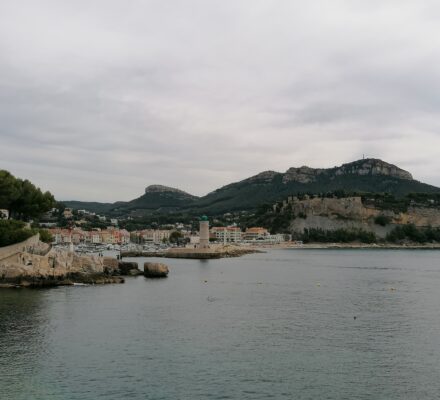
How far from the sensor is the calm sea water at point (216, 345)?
22.3 m

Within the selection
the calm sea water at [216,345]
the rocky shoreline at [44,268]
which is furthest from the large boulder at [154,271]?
the calm sea water at [216,345]

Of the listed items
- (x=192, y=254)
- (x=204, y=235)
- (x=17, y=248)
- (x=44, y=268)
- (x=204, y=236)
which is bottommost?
(x=192, y=254)

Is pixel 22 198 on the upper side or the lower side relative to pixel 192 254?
upper

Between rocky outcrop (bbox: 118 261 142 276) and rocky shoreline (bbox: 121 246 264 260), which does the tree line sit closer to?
rocky outcrop (bbox: 118 261 142 276)

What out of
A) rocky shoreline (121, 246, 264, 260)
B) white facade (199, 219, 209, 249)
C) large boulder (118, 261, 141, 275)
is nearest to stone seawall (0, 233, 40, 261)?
large boulder (118, 261, 141, 275)

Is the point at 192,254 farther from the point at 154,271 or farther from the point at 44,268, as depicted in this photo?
the point at 44,268

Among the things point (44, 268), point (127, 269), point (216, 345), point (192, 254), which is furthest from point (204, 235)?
point (216, 345)

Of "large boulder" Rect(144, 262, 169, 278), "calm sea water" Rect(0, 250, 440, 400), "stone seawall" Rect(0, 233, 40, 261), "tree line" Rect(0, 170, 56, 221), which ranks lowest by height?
"calm sea water" Rect(0, 250, 440, 400)

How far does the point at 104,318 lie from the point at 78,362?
37.2 feet

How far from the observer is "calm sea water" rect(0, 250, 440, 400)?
22.3m

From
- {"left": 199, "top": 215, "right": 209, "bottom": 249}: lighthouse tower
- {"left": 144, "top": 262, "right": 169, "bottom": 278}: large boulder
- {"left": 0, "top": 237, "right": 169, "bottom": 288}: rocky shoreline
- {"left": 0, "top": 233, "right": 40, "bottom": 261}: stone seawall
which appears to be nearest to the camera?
{"left": 0, "top": 237, "right": 169, "bottom": 288}: rocky shoreline

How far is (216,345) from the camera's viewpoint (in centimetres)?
2947

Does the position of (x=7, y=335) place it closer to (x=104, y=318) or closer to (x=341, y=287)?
(x=104, y=318)

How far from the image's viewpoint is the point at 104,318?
36938 mm
